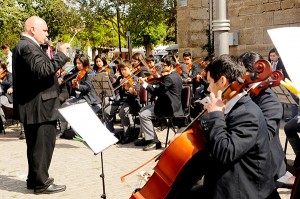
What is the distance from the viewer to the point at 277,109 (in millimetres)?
3969

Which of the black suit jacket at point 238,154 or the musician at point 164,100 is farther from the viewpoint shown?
the musician at point 164,100

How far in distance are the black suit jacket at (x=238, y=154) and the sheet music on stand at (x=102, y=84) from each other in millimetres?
5666

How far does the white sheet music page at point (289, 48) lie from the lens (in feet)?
7.83

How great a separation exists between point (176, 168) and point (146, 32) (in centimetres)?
3873

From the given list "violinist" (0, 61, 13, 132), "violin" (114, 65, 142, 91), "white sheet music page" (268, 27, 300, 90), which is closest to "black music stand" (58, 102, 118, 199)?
"white sheet music page" (268, 27, 300, 90)

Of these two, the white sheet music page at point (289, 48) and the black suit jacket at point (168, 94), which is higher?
the white sheet music page at point (289, 48)

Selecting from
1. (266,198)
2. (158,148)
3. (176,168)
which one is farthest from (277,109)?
(158,148)

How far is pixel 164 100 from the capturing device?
25.1ft

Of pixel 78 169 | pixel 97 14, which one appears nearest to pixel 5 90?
pixel 78 169

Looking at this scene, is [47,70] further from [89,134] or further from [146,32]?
[146,32]

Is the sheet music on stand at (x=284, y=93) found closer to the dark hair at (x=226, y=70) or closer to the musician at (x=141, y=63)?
the dark hair at (x=226, y=70)

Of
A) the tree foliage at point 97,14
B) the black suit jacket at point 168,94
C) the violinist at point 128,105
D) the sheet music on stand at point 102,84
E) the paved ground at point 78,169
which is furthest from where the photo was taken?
the tree foliage at point 97,14

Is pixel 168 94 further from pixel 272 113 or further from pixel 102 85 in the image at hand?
pixel 272 113

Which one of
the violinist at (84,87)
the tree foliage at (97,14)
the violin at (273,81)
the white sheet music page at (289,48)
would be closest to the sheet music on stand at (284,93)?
the violin at (273,81)
